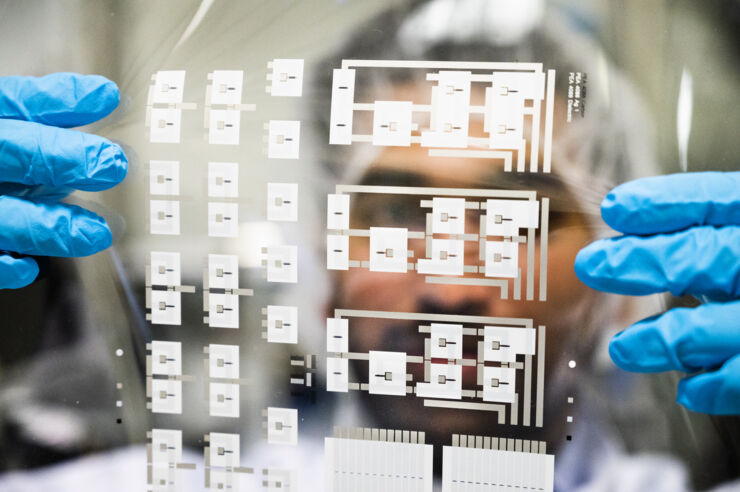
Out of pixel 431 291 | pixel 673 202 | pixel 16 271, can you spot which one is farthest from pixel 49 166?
pixel 673 202

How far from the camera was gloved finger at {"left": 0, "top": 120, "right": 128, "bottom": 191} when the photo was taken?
833 millimetres

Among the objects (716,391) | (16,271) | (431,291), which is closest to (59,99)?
(16,271)

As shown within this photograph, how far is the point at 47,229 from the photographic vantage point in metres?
0.85

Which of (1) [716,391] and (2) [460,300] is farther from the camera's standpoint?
(2) [460,300]

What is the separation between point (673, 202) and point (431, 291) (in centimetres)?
30

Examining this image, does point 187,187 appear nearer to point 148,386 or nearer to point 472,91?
point 148,386

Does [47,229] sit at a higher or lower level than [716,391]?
higher

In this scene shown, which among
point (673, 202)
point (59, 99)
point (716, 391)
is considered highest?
point (59, 99)

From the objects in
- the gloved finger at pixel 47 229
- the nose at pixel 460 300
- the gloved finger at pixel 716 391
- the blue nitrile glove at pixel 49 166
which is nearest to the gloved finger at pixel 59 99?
the blue nitrile glove at pixel 49 166

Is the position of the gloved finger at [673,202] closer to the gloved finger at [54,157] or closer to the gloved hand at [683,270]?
the gloved hand at [683,270]

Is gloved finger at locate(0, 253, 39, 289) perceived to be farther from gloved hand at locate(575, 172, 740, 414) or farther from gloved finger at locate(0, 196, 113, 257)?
gloved hand at locate(575, 172, 740, 414)

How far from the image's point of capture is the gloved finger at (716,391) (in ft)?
2.43

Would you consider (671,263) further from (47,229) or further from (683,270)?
(47,229)

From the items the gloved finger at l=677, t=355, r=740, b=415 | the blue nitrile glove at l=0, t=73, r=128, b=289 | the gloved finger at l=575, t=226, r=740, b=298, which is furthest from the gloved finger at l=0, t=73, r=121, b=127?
the gloved finger at l=677, t=355, r=740, b=415
